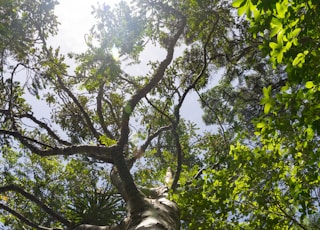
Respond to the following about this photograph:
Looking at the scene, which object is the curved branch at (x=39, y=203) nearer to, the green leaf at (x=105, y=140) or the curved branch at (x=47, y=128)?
the green leaf at (x=105, y=140)

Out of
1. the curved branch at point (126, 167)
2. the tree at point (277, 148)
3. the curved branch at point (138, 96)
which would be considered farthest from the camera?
the curved branch at point (138, 96)

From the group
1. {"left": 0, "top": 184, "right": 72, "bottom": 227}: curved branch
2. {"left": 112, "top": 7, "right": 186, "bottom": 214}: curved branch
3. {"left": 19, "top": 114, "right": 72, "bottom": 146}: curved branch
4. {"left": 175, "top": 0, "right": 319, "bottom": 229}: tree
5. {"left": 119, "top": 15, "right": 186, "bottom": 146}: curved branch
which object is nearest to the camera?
{"left": 175, "top": 0, "right": 319, "bottom": 229}: tree

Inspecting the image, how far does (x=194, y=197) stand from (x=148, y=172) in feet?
20.2

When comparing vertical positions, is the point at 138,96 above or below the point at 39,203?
above

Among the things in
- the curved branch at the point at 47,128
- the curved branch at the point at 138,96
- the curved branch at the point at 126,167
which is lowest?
the curved branch at the point at 126,167

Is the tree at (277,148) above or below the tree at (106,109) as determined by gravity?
below

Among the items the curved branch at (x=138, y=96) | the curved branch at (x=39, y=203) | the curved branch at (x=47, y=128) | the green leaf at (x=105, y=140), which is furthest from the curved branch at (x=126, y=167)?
the curved branch at (x=47, y=128)

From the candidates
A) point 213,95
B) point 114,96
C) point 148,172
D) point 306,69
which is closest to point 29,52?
point 114,96

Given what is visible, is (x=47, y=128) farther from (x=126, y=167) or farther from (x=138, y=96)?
(x=126, y=167)

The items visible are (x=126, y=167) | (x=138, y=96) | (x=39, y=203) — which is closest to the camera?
(x=126, y=167)

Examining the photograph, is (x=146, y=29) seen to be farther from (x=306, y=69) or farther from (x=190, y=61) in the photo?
(x=306, y=69)

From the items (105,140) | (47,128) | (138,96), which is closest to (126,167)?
(105,140)

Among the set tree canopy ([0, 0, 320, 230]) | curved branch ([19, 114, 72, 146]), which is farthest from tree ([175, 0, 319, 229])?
curved branch ([19, 114, 72, 146])

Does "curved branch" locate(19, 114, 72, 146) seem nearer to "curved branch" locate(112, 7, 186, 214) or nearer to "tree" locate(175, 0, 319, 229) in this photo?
"curved branch" locate(112, 7, 186, 214)
